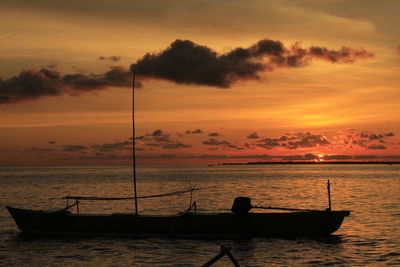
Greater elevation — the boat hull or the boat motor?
the boat motor

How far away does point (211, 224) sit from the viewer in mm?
28797

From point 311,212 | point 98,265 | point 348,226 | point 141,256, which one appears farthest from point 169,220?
point 348,226

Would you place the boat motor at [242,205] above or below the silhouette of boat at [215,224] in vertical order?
above

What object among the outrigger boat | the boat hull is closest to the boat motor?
the outrigger boat

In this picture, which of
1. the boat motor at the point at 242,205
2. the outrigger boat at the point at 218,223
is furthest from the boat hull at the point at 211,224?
the boat motor at the point at 242,205

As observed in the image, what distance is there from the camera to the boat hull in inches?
1126

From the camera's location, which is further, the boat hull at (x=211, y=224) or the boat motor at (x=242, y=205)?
the boat hull at (x=211, y=224)

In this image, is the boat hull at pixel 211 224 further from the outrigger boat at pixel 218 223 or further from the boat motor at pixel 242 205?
the boat motor at pixel 242 205

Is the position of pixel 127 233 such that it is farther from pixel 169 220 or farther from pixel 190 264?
pixel 190 264

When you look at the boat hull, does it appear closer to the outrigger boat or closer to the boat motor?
the outrigger boat

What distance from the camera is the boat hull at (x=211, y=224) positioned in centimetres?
2859

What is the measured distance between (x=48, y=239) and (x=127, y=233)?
5.16 metres

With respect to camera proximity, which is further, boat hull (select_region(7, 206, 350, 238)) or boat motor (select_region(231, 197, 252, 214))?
boat hull (select_region(7, 206, 350, 238))

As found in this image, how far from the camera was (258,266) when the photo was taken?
23.7 m
